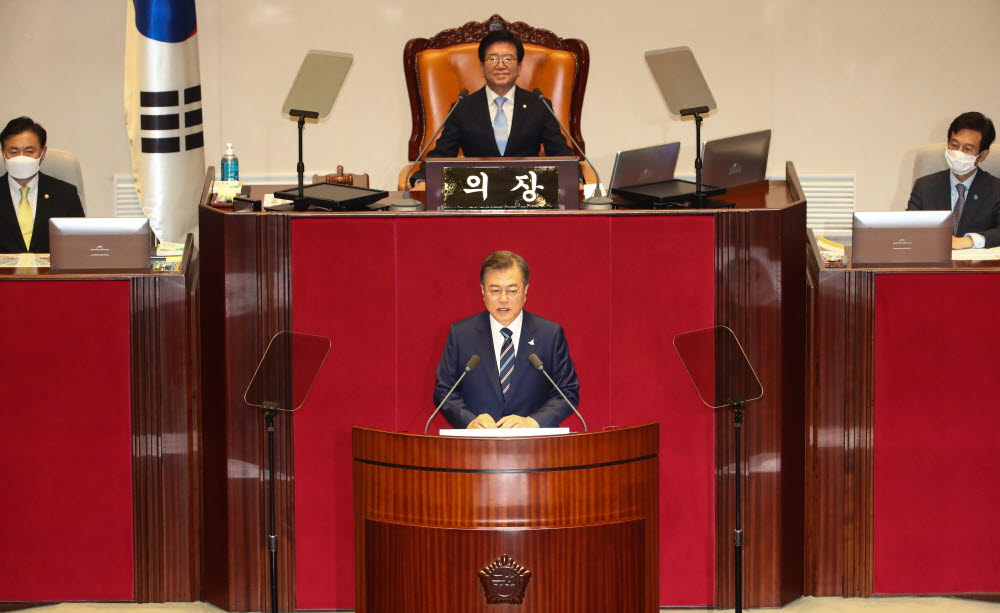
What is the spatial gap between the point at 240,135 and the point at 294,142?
33 centimetres

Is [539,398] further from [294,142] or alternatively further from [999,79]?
[999,79]

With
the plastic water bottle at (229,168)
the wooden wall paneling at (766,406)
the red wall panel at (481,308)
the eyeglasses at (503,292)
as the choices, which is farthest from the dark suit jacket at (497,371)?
the plastic water bottle at (229,168)

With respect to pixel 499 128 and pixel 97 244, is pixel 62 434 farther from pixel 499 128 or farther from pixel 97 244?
pixel 499 128

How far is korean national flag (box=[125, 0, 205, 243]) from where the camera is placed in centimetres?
648

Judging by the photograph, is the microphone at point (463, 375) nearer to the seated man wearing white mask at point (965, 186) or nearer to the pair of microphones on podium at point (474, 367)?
the pair of microphones on podium at point (474, 367)

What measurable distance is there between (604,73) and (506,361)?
4032mm

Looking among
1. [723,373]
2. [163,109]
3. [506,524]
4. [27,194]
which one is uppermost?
[163,109]

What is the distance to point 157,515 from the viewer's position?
4559 millimetres

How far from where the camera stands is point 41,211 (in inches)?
221

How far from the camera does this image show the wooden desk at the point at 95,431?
4.50m

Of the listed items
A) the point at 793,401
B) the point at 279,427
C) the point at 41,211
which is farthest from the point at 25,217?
the point at 793,401

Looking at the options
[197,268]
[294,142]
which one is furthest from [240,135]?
[197,268]

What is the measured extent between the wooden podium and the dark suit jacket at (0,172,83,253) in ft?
8.88

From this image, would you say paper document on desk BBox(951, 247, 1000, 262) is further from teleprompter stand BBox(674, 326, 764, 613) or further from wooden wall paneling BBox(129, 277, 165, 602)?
wooden wall paneling BBox(129, 277, 165, 602)
